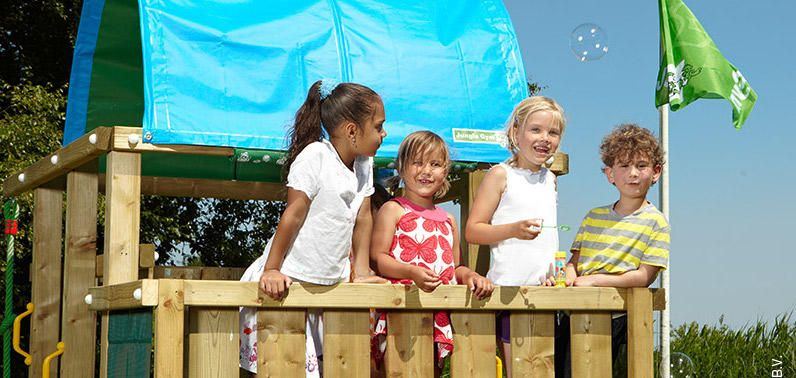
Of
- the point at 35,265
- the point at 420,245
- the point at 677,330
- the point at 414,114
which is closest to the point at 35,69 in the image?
the point at 35,265

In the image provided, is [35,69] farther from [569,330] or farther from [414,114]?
[569,330]

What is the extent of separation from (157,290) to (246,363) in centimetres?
67

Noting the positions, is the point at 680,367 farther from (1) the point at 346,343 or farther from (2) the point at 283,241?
(2) the point at 283,241

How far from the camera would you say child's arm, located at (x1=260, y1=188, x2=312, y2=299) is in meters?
4.49

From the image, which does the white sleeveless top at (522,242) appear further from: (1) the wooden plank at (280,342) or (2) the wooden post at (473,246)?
(2) the wooden post at (473,246)

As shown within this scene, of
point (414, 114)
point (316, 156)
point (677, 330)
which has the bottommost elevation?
point (677, 330)

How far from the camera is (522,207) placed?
5.25 meters

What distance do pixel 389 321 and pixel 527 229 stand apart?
0.76 m

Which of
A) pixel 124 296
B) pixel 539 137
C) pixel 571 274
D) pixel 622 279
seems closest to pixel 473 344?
pixel 571 274

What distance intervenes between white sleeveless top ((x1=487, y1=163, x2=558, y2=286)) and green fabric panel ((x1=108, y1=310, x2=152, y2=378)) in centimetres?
172

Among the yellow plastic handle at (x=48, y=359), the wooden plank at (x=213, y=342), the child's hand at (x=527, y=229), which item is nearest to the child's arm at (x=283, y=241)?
the wooden plank at (x=213, y=342)

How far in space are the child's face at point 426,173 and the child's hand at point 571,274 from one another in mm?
790

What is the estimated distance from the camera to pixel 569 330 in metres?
5.31

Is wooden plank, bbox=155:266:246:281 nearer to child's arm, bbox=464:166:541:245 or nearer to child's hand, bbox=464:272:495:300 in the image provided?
child's arm, bbox=464:166:541:245
